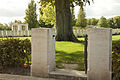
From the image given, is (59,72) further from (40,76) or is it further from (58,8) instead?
(58,8)

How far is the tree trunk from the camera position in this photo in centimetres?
1398

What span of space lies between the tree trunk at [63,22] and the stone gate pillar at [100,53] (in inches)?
364

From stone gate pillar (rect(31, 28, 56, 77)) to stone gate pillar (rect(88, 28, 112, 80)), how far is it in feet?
4.39

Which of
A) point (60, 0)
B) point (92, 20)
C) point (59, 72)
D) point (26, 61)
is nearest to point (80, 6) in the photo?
point (60, 0)

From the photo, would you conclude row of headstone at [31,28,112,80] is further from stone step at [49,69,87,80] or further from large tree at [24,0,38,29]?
large tree at [24,0,38,29]

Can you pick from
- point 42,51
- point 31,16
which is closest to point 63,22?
point 42,51

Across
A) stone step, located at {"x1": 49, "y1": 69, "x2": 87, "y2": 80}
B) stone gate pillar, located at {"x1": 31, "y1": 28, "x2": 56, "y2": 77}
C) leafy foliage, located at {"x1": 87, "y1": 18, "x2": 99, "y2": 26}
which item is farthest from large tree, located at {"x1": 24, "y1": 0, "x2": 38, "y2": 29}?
stone step, located at {"x1": 49, "y1": 69, "x2": 87, "y2": 80}

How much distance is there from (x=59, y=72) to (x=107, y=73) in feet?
5.04

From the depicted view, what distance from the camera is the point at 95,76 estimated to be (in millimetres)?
4727

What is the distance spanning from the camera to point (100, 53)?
182 inches

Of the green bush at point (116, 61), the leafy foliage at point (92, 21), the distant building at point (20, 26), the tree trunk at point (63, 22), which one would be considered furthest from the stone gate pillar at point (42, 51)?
the leafy foliage at point (92, 21)

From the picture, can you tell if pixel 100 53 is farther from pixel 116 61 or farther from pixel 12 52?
pixel 12 52

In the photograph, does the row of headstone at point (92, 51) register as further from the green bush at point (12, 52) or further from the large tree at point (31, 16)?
the large tree at point (31, 16)

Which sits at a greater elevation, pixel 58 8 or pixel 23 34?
pixel 58 8
